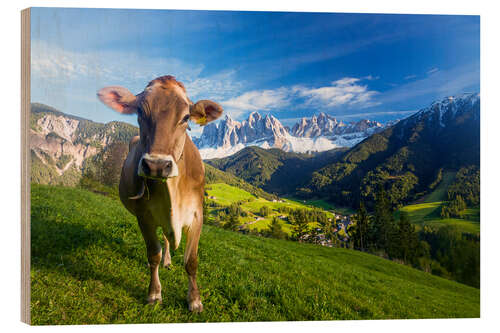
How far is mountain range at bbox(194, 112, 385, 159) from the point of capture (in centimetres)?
623

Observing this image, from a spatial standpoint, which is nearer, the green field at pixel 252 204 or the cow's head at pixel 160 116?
the cow's head at pixel 160 116

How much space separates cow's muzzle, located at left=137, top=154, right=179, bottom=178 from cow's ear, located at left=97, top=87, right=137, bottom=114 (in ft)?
2.54

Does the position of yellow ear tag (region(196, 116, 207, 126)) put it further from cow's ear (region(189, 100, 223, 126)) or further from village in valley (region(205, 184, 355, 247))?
village in valley (region(205, 184, 355, 247))

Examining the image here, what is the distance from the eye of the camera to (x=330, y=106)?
20.0 ft

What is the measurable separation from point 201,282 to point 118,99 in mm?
2553

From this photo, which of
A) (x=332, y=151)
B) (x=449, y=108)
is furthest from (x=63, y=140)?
(x=449, y=108)

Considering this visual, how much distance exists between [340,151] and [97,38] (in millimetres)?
5590

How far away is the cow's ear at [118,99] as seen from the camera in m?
A: 2.63

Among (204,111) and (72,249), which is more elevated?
(204,111)

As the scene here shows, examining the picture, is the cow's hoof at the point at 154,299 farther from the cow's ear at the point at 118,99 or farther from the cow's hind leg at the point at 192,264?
the cow's ear at the point at 118,99

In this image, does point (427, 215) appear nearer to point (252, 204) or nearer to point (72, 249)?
point (252, 204)

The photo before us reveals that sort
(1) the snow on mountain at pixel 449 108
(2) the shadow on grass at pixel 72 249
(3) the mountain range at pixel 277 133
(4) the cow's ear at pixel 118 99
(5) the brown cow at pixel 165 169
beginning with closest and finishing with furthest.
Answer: (5) the brown cow at pixel 165 169 < (4) the cow's ear at pixel 118 99 < (2) the shadow on grass at pixel 72 249 < (1) the snow on mountain at pixel 449 108 < (3) the mountain range at pixel 277 133

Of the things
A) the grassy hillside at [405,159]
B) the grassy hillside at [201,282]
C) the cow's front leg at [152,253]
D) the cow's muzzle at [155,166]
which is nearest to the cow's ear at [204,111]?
the cow's muzzle at [155,166]

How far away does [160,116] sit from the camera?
90.8 inches
